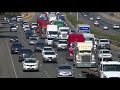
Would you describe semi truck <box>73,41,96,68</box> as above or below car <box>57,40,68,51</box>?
above

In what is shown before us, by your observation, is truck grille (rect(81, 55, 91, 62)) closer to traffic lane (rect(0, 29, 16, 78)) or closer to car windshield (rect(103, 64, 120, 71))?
traffic lane (rect(0, 29, 16, 78))

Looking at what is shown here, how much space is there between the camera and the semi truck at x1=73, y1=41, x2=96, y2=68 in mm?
51344

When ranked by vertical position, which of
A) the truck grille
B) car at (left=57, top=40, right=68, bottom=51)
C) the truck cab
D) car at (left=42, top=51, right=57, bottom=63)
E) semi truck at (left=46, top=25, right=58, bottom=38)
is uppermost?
the truck cab

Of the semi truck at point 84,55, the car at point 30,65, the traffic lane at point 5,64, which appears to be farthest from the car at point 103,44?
the car at point 30,65

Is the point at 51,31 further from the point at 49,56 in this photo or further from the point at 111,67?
the point at 111,67

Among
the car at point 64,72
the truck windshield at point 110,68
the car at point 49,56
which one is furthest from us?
the car at point 49,56

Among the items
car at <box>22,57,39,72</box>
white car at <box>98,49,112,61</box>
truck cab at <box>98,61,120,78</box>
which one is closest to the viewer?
truck cab at <box>98,61,120,78</box>

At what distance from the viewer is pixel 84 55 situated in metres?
52.0

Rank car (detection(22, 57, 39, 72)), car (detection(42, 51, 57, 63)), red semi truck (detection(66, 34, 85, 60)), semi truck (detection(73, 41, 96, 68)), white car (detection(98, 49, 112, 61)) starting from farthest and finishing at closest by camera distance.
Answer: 1. red semi truck (detection(66, 34, 85, 60))
2. white car (detection(98, 49, 112, 61))
3. car (detection(42, 51, 57, 63))
4. semi truck (detection(73, 41, 96, 68))
5. car (detection(22, 57, 39, 72))

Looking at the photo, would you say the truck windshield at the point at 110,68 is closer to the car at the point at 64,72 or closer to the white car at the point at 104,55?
the car at the point at 64,72

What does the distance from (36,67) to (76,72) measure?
3187 millimetres

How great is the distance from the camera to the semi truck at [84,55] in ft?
168

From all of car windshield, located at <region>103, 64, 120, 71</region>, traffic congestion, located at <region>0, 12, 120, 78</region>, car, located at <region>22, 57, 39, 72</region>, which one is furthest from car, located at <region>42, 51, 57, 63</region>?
car windshield, located at <region>103, 64, 120, 71</region>
